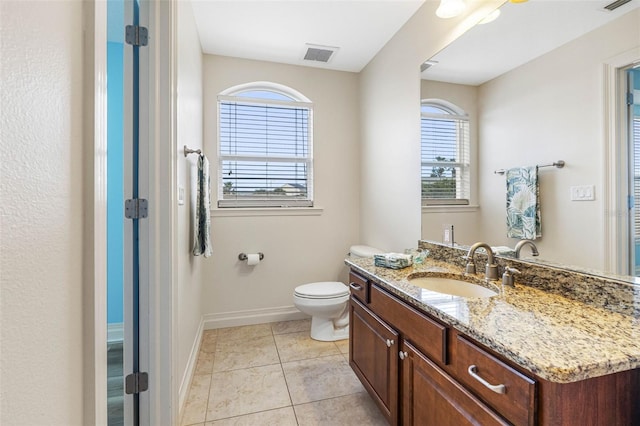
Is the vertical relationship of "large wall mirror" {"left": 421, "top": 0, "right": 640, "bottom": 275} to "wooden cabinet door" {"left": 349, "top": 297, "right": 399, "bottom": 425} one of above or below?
above

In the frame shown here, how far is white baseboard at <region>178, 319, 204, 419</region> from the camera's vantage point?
5.47ft

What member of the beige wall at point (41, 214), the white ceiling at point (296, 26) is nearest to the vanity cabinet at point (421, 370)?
the beige wall at point (41, 214)

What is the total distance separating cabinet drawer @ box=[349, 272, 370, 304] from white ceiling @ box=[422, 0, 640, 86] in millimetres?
1290

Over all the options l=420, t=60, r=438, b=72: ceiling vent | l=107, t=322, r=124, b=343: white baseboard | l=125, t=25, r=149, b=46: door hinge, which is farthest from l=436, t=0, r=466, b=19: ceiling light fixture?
l=107, t=322, r=124, b=343: white baseboard

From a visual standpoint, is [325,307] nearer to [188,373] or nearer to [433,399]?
[188,373]

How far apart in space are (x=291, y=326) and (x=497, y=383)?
224cm

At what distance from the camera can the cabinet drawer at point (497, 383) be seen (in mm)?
742

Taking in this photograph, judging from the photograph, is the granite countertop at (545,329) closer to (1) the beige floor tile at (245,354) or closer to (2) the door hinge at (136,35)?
(1) the beige floor tile at (245,354)

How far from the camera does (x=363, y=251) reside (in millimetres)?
2773

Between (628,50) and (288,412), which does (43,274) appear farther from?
(628,50)

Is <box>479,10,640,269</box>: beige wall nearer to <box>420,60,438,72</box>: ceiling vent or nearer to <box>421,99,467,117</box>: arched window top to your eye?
<box>421,99,467,117</box>: arched window top

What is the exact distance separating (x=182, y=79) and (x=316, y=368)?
2.04 m

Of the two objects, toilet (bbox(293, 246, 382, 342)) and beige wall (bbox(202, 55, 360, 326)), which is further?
beige wall (bbox(202, 55, 360, 326))

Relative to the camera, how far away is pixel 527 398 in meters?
0.74
